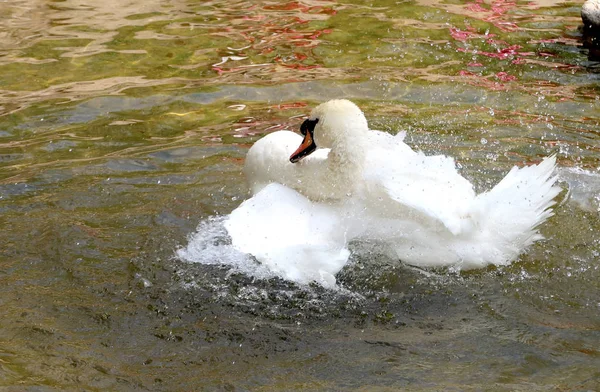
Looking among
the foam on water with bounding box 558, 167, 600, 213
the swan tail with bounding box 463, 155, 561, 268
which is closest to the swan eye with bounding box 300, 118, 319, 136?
the swan tail with bounding box 463, 155, 561, 268

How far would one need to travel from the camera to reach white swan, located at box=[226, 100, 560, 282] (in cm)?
461

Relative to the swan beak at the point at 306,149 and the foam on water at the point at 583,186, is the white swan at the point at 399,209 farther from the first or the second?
the foam on water at the point at 583,186

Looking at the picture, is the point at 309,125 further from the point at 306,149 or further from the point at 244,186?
the point at 244,186

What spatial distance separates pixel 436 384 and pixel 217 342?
109cm

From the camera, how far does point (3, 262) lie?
5.16 m

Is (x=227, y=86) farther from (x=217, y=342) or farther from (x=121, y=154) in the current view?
(x=217, y=342)

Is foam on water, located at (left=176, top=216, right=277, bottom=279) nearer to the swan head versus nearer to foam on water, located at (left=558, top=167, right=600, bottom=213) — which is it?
the swan head

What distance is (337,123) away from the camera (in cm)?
505

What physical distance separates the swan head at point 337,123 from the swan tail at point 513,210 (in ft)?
2.69

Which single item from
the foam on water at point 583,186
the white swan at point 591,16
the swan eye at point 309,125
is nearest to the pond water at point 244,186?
the foam on water at point 583,186

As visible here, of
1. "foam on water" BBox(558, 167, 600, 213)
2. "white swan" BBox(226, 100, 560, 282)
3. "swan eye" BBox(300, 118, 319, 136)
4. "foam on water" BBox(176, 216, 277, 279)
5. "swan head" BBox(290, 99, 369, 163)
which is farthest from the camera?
"foam on water" BBox(558, 167, 600, 213)

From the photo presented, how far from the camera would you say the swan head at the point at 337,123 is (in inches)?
199

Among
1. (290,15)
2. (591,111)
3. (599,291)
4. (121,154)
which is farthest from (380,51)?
(599,291)

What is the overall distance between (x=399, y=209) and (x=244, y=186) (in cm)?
181
